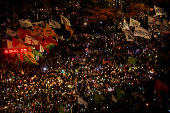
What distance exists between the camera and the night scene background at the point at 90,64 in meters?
10.6

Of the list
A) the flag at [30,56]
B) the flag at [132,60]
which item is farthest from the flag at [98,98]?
the flag at [30,56]

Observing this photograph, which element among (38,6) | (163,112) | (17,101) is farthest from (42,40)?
(163,112)

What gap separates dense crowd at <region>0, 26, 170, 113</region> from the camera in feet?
37.9

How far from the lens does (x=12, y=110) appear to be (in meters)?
11.7

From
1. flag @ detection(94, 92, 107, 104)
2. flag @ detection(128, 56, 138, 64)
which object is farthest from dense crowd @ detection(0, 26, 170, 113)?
flag @ detection(128, 56, 138, 64)

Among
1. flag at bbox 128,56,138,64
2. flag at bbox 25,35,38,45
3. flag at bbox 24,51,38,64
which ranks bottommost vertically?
flag at bbox 128,56,138,64

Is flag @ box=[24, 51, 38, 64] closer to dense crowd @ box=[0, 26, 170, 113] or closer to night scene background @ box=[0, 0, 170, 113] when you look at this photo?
night scene background @ box=[0, 0, 170, 113]

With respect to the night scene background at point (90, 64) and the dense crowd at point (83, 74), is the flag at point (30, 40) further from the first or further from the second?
the dense crowd at point (83, 74)

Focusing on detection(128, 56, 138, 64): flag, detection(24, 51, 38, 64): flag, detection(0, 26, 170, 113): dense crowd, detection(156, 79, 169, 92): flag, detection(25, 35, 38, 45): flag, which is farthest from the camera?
detection(0, 26, 170, 113): dense crowd

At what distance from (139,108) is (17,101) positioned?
807 centimetres

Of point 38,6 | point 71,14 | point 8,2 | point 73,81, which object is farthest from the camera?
point 73,81

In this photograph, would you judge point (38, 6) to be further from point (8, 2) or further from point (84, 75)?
point (84, 75)

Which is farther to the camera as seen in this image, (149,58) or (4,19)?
(149,58)

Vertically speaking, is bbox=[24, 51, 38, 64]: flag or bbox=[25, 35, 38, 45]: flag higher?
bbox=[25, 35, 38, 45]: flag
